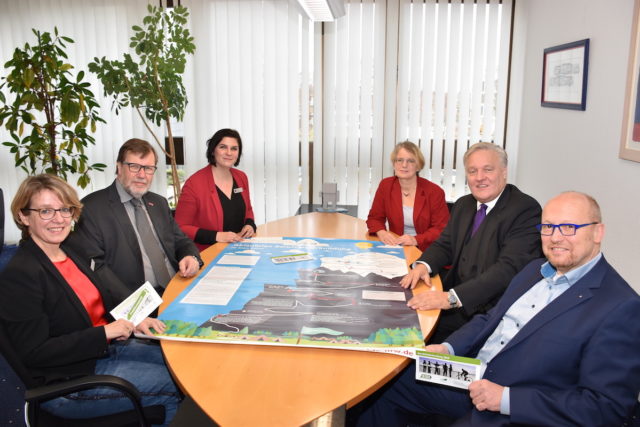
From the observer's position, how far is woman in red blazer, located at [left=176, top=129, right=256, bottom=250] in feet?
11.0

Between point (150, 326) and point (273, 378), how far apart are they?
55 cm

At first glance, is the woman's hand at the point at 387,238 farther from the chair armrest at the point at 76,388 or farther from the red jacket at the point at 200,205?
the chair armrest at the point at 76,388

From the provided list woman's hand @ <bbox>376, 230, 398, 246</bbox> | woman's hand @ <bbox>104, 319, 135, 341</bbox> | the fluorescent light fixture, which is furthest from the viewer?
the fluorescent light fixture

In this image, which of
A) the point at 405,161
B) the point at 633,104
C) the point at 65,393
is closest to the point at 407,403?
the point at 65,393

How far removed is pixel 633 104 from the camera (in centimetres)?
284

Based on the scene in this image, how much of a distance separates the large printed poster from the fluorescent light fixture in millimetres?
1603

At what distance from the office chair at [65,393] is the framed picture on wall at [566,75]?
11.1 ft

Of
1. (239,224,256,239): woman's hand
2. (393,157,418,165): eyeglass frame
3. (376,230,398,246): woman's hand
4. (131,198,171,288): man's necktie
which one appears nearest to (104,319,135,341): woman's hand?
(131,198,171,288): man's necktie

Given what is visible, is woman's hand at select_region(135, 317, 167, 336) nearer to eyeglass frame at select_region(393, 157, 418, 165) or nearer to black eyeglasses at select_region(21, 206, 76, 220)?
black eyeglasses at select_region(21, 206, 76, 220)

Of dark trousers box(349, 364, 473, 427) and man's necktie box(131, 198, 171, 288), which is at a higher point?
man's necktie box(131, 198, 171, 288)

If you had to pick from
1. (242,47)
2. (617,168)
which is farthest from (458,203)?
(242,47)

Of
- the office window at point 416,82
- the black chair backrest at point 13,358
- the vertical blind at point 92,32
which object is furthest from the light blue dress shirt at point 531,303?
the vertical blind at point 92,32

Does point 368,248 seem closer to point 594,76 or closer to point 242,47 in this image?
point 594,76

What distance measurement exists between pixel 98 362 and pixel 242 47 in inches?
150
